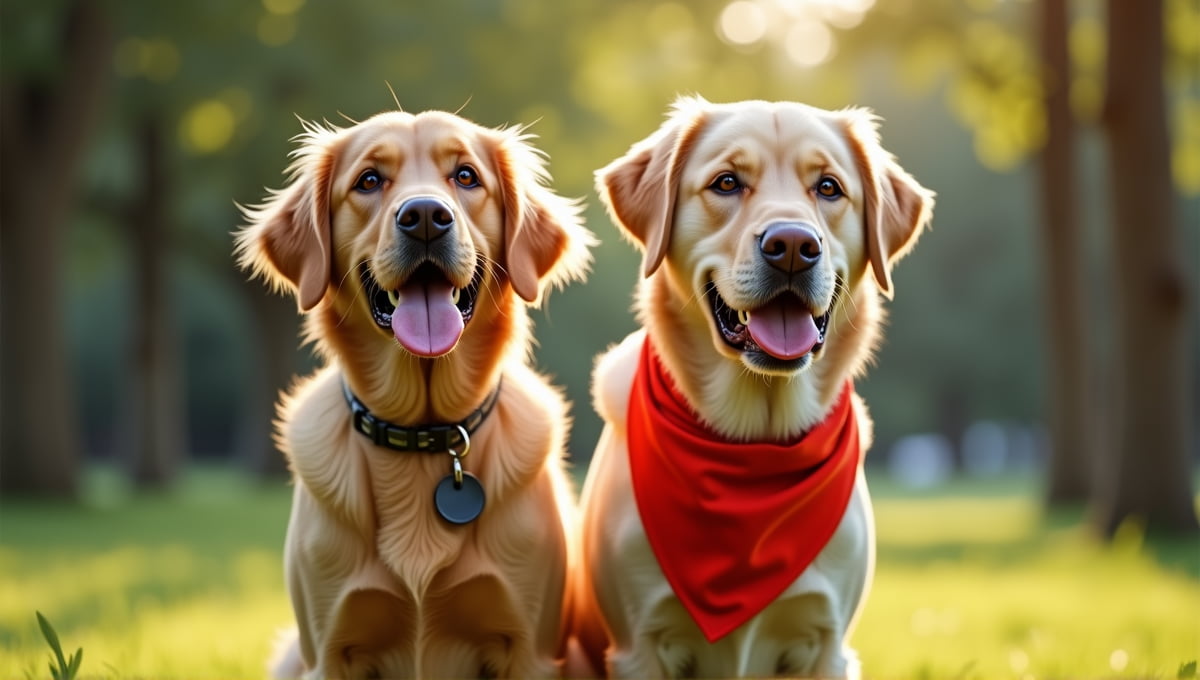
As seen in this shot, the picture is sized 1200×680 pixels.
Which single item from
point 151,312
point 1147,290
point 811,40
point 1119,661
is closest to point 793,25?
point 811,40

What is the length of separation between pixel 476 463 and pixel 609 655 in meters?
0.78

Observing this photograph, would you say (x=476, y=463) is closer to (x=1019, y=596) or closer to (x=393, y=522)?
(x=393, y=522)

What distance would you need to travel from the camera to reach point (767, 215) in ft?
13.3

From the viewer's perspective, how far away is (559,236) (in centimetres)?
457

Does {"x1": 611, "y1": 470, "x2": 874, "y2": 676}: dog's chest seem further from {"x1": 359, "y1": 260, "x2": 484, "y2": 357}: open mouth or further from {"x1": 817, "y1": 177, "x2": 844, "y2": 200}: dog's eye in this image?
{"x1": 817, "y1": 177, "x2": 844, "y2": 200}: dog's eye

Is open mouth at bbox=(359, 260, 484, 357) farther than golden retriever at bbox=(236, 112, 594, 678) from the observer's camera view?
No

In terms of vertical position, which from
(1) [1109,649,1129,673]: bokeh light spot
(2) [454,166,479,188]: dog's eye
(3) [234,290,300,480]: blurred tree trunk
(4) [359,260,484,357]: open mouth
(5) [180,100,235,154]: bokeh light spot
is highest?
(5) [180,100,235,154]: bokeh light spot

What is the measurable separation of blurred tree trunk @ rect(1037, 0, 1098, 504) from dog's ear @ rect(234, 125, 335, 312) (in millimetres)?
12279

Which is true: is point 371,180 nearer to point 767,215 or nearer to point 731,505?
point 767,215

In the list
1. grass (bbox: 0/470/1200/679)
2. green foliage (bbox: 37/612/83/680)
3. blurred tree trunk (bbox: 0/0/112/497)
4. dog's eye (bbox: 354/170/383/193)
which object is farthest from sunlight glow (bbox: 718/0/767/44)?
green foliage (bbox: 37/612/83/680)

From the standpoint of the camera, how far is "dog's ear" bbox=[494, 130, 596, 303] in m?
4.41

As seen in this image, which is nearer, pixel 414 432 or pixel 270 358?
pixel 414 432

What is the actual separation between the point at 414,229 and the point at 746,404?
1268mm

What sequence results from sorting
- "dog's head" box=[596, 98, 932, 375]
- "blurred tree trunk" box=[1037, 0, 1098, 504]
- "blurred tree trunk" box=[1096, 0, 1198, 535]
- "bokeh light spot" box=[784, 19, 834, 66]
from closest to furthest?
1. "dog's head" box=[596, 98, 932, 375]
2. "blurred tree trunk" box=[1096, 0, 1198, 535]
3. "blurred tree trunk" box=[1037, 0, 1098, 504]
4. "bokeh light spot" box=[784, 19, 834, 66]
